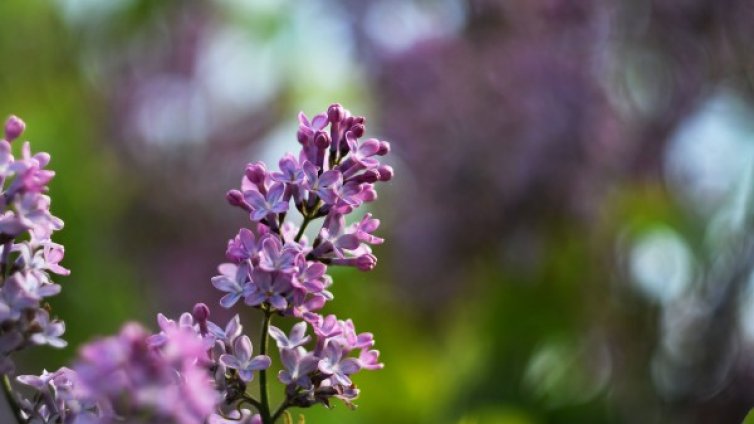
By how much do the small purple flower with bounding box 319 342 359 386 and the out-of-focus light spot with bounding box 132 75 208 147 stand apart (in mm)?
1323

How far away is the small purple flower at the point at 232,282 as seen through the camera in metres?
0.45

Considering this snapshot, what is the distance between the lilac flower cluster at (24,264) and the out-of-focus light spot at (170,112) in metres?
1.32

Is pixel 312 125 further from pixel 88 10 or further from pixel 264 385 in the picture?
pixel 88 10

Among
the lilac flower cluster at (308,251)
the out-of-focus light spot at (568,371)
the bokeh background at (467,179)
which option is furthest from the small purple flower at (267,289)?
the out-of-focus light spot at (568,371)

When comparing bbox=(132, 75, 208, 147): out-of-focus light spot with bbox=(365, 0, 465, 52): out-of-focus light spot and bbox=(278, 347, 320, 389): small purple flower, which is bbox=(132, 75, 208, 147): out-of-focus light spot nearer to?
bbox=(365, 0, 465, 52): out-of-focus light spot

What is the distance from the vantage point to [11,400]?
435mm

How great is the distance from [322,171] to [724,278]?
0.67 meters

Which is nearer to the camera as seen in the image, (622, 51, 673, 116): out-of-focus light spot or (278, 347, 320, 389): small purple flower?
(278, 347, 320, 389): small purple flower

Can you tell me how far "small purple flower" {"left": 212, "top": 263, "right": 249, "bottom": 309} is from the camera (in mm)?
454

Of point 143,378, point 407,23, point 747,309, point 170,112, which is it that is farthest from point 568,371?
point 170,112

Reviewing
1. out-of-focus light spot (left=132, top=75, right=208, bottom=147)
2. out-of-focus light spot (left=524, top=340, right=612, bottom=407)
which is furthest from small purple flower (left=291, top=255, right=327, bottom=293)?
out-of-focus light spot (left=132, top=75, right=208, bottom=147)

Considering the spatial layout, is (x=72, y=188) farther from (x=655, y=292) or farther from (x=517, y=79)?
(x=655, y=292)

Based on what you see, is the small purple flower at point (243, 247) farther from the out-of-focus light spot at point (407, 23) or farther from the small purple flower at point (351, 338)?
the out-of-focus light spot at point (407, 23)

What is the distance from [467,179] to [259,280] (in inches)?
38.6
